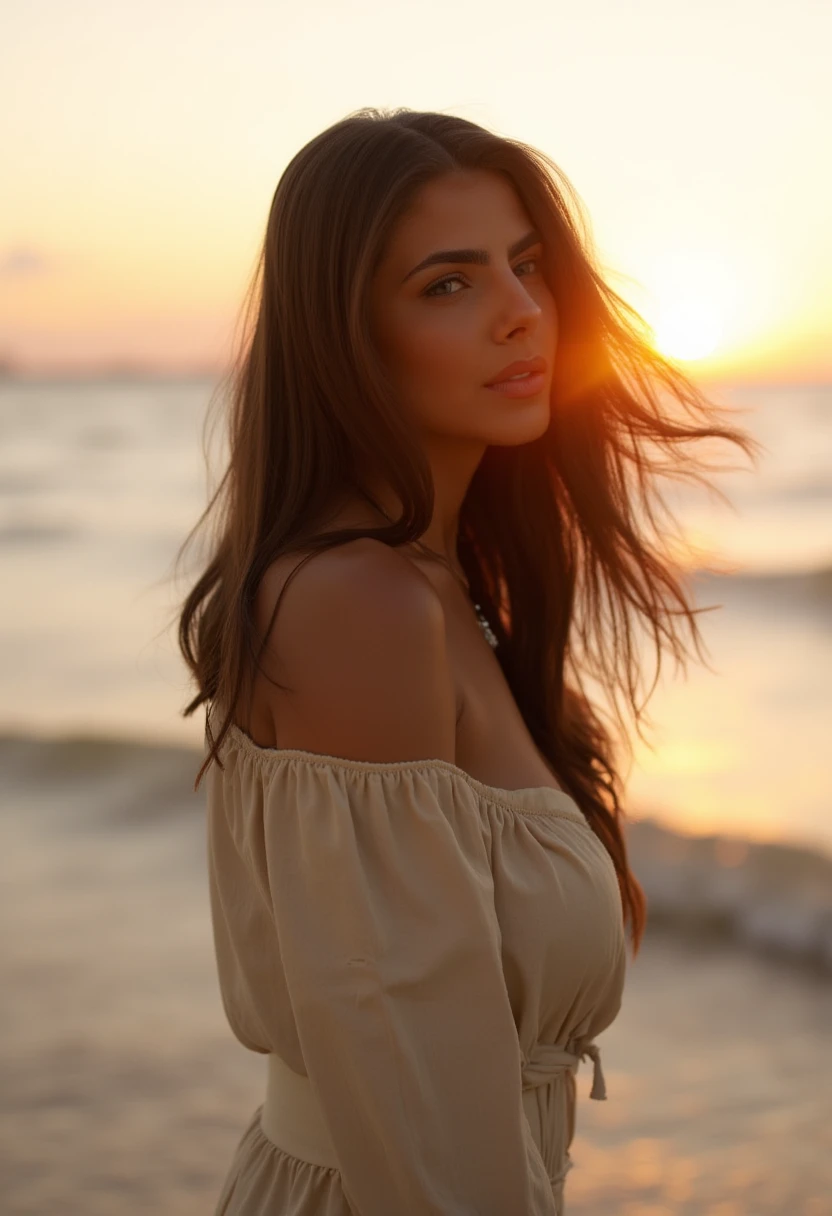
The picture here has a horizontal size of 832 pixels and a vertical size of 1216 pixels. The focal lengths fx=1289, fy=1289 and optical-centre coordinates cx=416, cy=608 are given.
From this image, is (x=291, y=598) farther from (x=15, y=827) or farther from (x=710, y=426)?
(x=15, y=827)

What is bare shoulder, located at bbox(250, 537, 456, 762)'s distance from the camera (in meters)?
1.68

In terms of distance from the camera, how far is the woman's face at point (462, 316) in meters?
2.00

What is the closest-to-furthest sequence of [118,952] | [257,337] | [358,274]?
[358,274] < [257,337] < [118,952]

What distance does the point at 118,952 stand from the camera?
5102 mm

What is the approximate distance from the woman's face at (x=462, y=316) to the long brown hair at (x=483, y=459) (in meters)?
0.05

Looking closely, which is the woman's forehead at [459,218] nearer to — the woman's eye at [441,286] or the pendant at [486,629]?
the woman's eye at [441,286]

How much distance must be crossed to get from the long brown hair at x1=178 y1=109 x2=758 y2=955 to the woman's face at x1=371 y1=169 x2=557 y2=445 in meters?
0.05

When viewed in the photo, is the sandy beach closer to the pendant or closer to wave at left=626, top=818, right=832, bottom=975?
wave at left=626, top=818, right=832, bottom=975

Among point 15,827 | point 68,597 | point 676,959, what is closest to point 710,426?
point 676,959

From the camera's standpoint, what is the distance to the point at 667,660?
32.5ft

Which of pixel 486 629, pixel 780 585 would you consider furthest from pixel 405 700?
pixel 780 585

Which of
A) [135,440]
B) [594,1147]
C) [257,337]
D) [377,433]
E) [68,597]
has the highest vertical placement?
[257,337]

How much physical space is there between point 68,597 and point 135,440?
23106mm

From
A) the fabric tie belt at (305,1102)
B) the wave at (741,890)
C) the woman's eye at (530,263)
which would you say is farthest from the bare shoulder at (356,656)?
the wave at (741,890)
